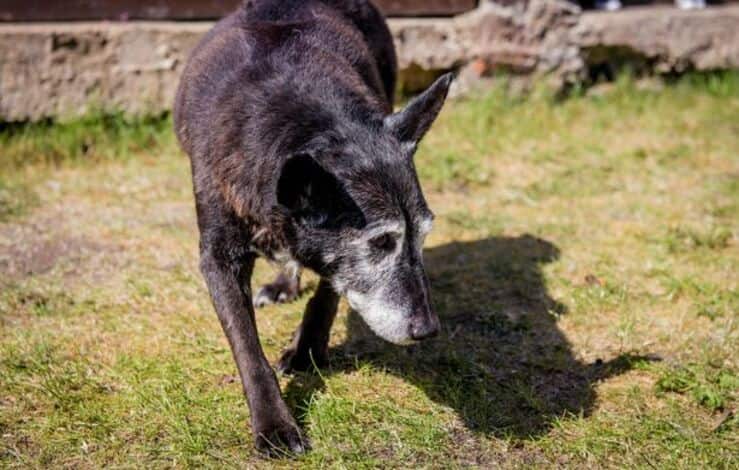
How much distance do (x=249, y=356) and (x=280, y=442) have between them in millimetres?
371

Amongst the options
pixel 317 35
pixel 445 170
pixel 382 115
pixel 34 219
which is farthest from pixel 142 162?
pixel 382 115

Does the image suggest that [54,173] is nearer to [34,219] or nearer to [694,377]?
[34,219]

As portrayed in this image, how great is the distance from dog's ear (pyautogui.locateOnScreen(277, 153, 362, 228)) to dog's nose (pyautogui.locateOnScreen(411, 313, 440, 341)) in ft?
1.46

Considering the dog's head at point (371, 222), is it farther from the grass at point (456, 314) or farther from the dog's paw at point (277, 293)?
the dog's paw at point (277, 293)

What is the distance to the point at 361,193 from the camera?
340cm

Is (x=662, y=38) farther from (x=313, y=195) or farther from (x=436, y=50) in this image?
(x=313, y=195)

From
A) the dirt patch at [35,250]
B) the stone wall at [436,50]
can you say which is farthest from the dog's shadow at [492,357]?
the stone wall at [436,50]

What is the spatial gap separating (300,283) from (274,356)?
766 mm

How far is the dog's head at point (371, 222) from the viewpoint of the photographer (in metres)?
3.39

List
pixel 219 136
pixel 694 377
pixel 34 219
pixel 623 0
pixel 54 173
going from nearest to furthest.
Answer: pixel 219 136 → pixel 694 377 → pixel 34 219 → pixel 54 173 → pixel 623 0

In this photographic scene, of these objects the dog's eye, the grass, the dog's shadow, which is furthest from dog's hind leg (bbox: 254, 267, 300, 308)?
the dog's eye

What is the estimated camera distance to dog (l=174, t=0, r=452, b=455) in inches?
134

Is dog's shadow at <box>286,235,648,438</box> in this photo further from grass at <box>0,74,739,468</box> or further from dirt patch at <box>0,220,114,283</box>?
dirt patch at <box>0,220,114,283</box>

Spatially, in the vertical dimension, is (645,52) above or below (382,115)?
below
